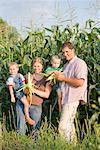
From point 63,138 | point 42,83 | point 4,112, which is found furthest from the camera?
point 4,112

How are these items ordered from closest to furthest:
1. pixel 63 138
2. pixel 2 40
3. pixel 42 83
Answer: pixel 63 138 → pixel 42 83 → pixel 2 40

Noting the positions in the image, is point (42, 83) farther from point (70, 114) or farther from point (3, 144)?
point (3, 144)

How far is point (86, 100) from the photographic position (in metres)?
7.23

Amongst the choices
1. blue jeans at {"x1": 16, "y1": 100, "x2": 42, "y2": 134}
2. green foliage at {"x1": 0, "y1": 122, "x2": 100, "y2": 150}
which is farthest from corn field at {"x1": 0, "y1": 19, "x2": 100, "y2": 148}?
green foliage at {"x1": 0, "y1": 122, "x2": 100, "y2": 150}

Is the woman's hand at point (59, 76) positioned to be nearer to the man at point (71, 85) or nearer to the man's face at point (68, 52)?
the man at point (71, 85)

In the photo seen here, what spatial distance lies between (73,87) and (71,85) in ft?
0.17

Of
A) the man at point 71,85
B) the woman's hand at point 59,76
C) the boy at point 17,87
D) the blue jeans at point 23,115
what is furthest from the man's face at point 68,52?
the blue jeans at point 23,115

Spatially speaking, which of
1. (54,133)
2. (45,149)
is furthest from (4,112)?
(45,149)

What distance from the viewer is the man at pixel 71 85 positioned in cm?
688

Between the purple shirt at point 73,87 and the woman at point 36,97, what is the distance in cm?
50

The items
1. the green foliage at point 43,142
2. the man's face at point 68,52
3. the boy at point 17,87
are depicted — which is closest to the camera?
the green foliage at point 43,142

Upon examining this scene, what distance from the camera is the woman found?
745 centimetres

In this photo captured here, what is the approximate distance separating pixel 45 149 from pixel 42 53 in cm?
323

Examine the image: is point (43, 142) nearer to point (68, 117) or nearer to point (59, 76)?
point (68, 117)
